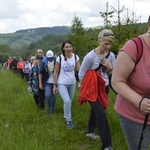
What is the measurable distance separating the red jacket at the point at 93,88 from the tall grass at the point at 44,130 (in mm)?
716

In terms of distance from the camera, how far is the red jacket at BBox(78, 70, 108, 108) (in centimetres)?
404

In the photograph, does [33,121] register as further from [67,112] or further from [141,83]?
[141,83]

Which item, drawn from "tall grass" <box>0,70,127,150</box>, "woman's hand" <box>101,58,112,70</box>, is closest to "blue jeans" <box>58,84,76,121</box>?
"tall grass" <box>0,70,127,150</box>

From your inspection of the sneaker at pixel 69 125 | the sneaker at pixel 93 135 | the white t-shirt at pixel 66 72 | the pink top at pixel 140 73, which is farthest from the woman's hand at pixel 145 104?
the white t-shirt at pixel 66 72

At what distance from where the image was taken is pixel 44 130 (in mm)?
4773

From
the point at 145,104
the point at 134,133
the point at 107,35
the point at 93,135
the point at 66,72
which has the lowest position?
the point at 93,135

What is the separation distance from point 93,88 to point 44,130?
1.29 m

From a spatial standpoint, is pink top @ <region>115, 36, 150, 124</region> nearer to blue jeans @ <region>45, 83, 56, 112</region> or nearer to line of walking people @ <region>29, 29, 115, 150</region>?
line of walking people @ <region>29, 29, 115, 150</region>

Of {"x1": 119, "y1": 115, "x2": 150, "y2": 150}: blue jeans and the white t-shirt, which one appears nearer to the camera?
{"x1": 119, "y1": 115, "x2": 150, "y2": 150}: blue jeans

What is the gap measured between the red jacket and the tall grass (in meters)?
0.72

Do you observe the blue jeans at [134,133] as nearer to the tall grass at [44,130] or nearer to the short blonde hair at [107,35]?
the tall grass at [44,130]

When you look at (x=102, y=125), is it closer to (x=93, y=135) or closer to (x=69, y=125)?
(x=93, y=135)

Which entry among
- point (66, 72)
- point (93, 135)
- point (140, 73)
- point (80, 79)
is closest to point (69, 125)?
point (93, 135)

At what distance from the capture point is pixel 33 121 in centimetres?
549
